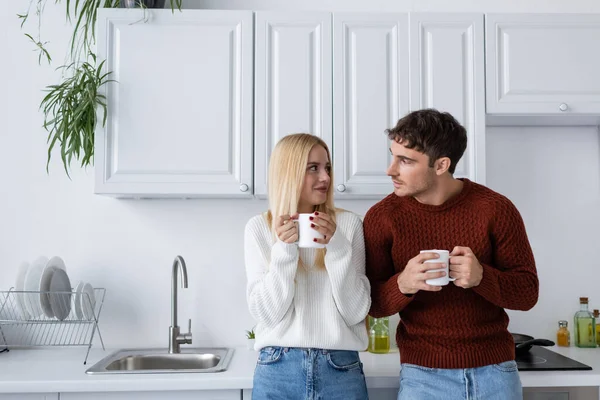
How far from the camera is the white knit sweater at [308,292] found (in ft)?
4.97

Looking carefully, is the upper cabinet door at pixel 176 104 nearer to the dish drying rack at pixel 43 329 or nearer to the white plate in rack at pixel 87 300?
the white plate in rack at pixel 87 300

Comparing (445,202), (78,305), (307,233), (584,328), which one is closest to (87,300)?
(78,305)

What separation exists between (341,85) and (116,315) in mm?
1286

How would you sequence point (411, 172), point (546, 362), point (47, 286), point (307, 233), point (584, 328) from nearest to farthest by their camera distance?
point (307, 233), point (411, 172), point (546, 362), point (47, 286), point (584, 328)

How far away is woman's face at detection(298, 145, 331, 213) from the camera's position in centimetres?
162

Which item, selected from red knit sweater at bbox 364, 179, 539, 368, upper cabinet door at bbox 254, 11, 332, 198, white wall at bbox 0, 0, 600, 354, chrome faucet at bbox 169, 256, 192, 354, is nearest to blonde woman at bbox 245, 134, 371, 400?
red knit sweater at bbox 364, 179, 539, 368

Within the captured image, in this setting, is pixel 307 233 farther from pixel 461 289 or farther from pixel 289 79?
pixel 289 79

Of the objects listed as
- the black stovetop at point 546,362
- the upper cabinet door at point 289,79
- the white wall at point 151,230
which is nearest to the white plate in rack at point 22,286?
the white wall at point 151,230

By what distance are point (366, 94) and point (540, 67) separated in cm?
63

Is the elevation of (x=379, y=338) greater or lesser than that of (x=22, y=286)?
lesser

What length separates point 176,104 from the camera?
203 cm

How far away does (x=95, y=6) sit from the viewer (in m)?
2.29

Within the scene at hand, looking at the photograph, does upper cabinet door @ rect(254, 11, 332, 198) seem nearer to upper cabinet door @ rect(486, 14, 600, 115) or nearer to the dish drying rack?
upper cabinet door @ rect(486, 14, 600, 115)

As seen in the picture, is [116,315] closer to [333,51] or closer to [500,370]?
[333,51]
